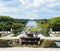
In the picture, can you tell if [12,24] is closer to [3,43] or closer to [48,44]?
[3,43]

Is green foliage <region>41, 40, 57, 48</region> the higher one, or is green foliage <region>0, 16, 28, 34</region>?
green foliage <region>0, 16, 28, 34</region>

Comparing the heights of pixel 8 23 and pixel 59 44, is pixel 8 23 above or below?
above

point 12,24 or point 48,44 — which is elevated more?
point 12,24

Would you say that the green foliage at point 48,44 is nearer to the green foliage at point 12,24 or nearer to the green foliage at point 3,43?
the green foliage at point 12,24

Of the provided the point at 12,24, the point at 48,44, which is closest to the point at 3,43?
the point at 12,24

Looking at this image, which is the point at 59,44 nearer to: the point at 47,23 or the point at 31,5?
the point at 47,23

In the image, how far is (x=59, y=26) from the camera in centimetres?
384

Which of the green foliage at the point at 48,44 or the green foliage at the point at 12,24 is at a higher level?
the green foliage at the point at 12,24

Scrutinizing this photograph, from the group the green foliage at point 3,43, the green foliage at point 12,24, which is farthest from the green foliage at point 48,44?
the green foliage at point 3,43

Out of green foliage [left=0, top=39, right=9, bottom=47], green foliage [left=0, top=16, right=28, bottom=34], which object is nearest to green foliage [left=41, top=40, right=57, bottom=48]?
green foliage [left=0, top=16, right=28, bottom=34]

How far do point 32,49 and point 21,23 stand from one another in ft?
1.35

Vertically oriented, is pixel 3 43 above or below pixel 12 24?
below

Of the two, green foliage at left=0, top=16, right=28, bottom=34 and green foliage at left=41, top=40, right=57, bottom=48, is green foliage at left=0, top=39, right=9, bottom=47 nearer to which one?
green foliage at left=0, top=16, right=28, bottom=34

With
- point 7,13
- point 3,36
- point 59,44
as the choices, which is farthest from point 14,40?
point 59,44
